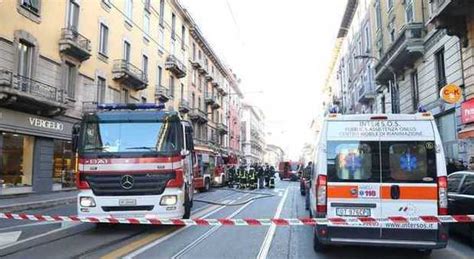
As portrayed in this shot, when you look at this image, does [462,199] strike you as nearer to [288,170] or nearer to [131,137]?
[131,137]

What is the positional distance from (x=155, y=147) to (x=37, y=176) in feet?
47.3

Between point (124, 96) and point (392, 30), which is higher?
point (392, 30)

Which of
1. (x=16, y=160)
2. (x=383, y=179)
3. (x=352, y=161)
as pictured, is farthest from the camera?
(x=16, y=160)

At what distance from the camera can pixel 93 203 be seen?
10.7 m

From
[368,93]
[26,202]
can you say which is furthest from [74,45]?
[368,93]

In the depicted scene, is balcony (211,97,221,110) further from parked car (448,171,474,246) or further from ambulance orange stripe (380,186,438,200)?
ambulance orange stripe (380,186,438,200)

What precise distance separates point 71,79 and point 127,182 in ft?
58.4

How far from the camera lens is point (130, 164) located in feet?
35.6

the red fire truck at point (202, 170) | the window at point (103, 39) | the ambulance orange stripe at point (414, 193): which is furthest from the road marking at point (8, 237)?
the window at point (103, 39)

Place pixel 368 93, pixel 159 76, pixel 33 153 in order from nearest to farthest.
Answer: pixel 33 153 → pixel 368 93 → pixel 159 76

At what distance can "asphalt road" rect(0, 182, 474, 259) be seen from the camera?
8352 mm

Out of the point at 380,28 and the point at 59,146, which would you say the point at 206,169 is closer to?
the point at 59,146

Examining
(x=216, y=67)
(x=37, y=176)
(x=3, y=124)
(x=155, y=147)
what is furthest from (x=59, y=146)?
(x=216, y=67)

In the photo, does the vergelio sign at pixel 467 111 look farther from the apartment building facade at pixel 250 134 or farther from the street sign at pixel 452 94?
the apartment building facade at pixel 250 134
